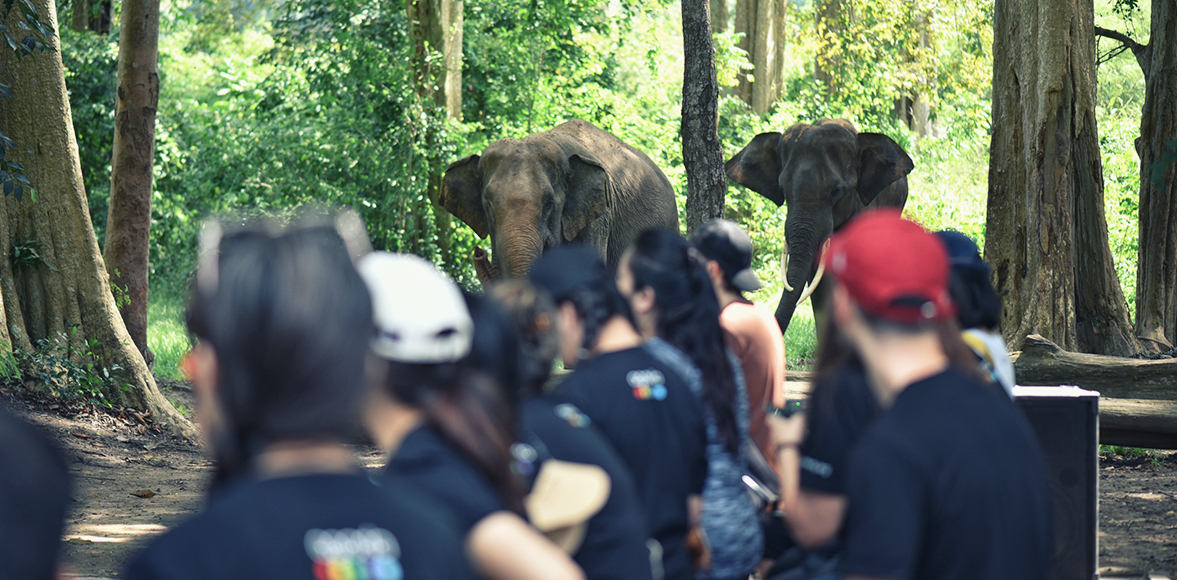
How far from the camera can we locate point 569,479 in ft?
6.89

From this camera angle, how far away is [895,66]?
2459 cm

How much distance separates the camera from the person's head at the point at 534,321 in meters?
2.52

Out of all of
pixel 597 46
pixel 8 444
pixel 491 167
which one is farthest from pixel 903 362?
pixel 597 46

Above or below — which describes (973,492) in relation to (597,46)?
below

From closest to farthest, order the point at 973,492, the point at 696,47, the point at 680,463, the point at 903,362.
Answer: the point at 973,492, the point at 903,362, the point at 680,463, the point at 696,47

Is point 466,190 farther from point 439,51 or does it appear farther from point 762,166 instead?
point 439,51

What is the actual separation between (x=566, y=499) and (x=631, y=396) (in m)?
0.56

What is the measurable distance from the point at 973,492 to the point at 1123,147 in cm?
2403

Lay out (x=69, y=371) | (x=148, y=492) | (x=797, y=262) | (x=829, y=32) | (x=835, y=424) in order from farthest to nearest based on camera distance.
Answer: (x=829, y=32) < (x=797, y=262) < (x=69, y=371) < (x=148, y=492) < (x=835, y=424)

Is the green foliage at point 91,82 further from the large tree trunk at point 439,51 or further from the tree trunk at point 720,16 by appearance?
the tree trunk at point 720,16

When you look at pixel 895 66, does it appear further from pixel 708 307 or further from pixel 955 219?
pixel 708 307

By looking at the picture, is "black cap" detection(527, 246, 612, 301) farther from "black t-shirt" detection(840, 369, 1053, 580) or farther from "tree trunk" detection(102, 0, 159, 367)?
"tree trunk" detection(102, 0, 159, 367)

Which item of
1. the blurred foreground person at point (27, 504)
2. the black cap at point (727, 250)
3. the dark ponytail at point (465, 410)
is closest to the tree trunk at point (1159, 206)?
the black cap at point (727, 250)

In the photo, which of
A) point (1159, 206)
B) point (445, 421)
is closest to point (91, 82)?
point (1159, 206)
